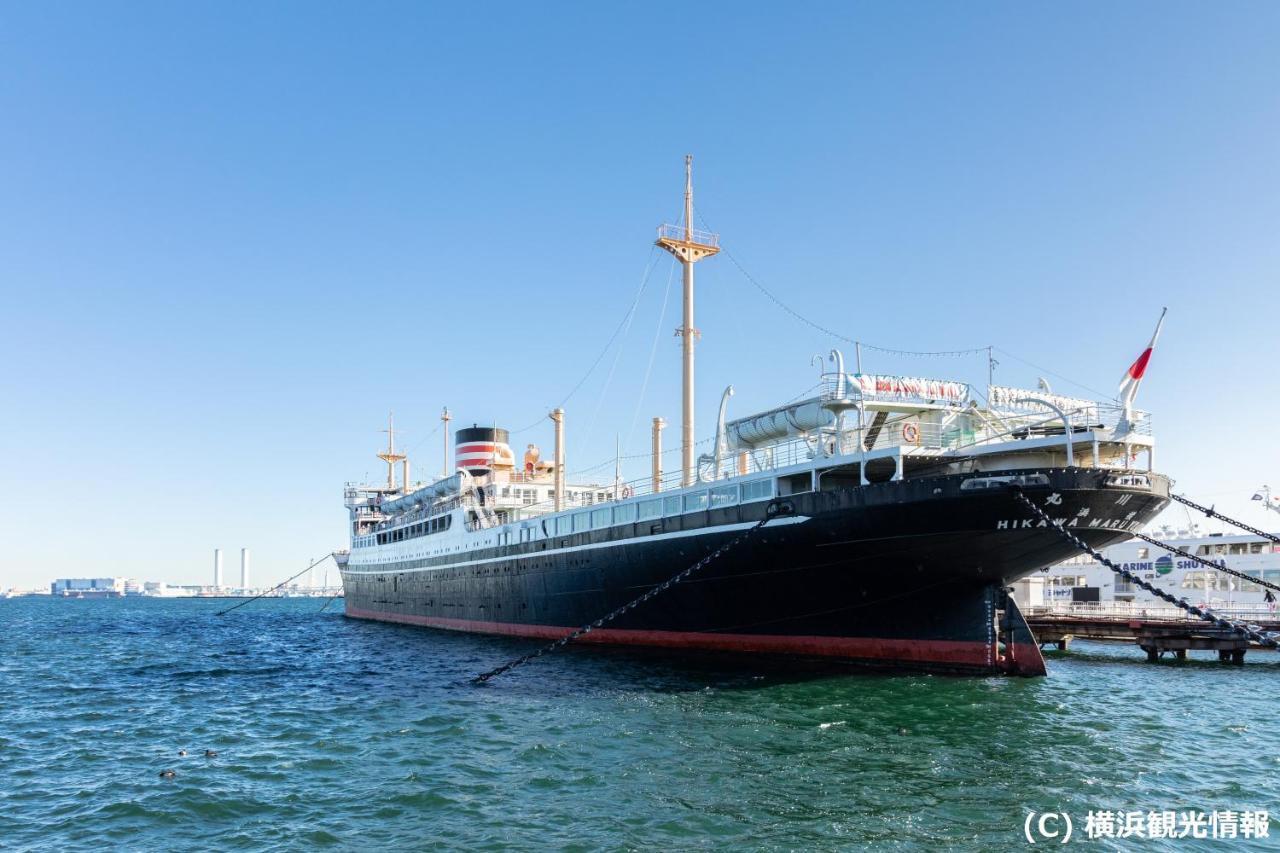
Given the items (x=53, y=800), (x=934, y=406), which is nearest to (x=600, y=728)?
(x=53, y=800)

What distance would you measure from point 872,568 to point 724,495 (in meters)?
6.21

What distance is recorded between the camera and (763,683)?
A: 2480cm

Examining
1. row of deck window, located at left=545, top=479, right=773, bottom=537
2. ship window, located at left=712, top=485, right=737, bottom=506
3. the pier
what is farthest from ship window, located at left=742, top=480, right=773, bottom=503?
the pier

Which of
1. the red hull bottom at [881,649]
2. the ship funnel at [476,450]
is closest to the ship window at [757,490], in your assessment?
the red hull bottom at [881,649]

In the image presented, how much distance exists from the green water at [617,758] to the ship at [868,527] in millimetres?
1992

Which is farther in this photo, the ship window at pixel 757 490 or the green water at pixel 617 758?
the ship window at pixel 757 490

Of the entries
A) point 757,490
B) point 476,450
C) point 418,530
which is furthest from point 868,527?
point 418,530

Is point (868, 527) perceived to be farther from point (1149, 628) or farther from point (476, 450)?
point (476, 450)

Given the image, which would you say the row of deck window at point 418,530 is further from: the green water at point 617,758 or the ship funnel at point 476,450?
the green water at point 617,758

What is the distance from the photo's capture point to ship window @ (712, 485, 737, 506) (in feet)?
97.3

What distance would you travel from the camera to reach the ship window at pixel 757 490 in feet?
93.4

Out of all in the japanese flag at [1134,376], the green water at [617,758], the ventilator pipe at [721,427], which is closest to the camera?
the green water at [617,758]

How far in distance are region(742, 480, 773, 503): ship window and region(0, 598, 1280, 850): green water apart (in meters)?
5.86

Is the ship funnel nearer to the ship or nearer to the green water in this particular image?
the ship
